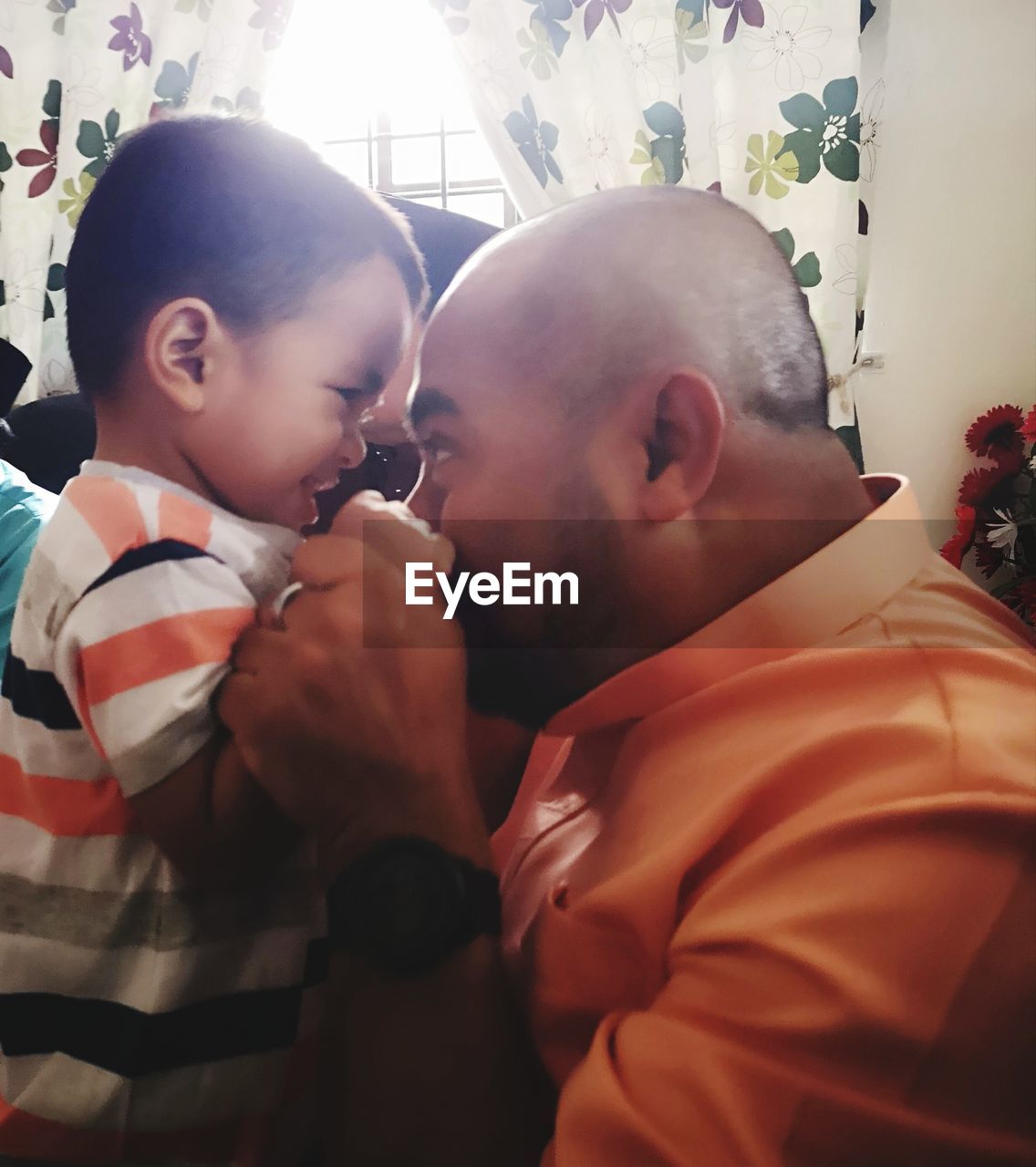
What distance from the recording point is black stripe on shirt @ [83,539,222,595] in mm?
396

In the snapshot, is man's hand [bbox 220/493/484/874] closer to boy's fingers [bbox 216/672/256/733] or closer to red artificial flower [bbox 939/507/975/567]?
boy's fingers [bbox 216/672/256/733]

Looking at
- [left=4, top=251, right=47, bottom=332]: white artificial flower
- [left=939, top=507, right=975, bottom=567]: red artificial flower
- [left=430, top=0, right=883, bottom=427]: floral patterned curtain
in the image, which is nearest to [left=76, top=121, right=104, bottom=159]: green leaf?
[left=4, top=251, right=47, bottom=332]: white artificial flower

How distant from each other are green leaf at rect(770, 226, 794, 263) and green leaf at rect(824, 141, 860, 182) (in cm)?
10

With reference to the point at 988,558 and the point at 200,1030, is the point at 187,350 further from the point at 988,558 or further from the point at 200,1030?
the point at 988,558

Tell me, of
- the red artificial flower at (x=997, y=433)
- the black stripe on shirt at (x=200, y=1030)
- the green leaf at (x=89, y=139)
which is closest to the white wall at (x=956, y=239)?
the red artificial flower at (x=997, y=433)

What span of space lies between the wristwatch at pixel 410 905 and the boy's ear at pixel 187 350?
26 cm

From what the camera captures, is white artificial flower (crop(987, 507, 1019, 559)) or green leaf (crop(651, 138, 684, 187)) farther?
green leaf (crop(651, 138, 684, 187))

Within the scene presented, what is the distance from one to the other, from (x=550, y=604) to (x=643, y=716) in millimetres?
78

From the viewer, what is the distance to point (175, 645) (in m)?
0.38

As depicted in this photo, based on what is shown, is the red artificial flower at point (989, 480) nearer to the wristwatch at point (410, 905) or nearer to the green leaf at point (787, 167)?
the green leaf at point (787, 167)

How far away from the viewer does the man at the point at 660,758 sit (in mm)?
294

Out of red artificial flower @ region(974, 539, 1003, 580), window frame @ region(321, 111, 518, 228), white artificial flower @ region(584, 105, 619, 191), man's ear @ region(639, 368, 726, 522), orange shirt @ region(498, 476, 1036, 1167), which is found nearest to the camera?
orange shirt @ region(498, 476, 1036, 1167)

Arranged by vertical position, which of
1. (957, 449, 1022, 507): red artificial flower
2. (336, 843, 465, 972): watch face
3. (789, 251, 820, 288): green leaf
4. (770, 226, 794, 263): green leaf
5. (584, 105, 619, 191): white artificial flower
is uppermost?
(584, 105, 619, 191): white artificial flower

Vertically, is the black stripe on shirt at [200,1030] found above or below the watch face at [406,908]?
below
